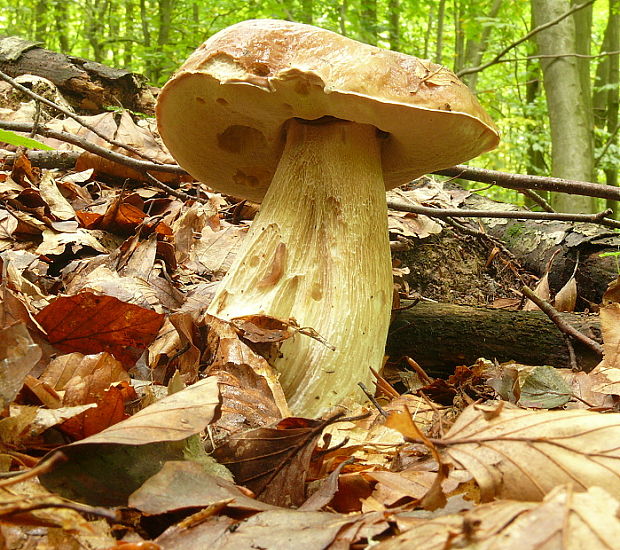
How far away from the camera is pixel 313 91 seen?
5.67 ft

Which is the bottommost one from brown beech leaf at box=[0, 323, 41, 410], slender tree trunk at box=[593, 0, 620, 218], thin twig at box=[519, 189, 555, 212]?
brown beech leaf at box=[0, 323, 41, 410]

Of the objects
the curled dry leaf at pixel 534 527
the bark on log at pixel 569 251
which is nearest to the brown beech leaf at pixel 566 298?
the bark on log at pixel 569 251

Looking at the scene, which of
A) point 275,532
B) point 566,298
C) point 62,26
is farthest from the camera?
point 62,26

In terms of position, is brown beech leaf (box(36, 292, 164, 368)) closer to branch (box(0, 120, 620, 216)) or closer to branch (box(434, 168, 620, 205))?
branch (box(0, 120, 620, 216))

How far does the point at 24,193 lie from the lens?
9.90ft

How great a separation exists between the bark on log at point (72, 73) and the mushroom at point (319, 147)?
3.41 m

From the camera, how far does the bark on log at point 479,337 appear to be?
2.24m

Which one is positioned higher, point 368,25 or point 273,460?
point 368,25

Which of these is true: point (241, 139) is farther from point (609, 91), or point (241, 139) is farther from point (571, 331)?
point (609, 91)

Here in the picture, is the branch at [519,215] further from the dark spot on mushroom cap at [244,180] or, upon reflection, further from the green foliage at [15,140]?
the green foliage at [15,140]

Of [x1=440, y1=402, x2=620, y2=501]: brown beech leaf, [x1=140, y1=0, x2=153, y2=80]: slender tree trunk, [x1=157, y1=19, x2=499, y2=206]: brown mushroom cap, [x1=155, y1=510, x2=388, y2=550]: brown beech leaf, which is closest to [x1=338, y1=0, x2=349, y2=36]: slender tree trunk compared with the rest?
[x1=140, y1=0, x2=153, y2=80]: slender tree trunk

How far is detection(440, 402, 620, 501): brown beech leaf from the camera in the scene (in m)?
0.90

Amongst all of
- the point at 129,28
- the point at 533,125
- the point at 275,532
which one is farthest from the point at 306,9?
the point at 275,532

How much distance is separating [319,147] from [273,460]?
1305mm
